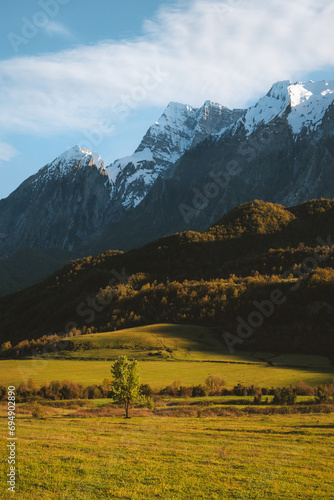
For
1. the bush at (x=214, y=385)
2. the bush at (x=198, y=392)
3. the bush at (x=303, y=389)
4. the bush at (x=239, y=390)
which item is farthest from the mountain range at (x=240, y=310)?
the bush at (x=198, y=392)

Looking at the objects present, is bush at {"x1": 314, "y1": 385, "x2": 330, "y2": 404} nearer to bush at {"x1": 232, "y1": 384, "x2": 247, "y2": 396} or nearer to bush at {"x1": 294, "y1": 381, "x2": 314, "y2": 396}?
bush at {"x1": 294, "y1": 381, "x2": 314, "y2": 396}

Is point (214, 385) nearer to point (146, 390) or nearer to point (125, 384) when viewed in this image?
point (146, 390)

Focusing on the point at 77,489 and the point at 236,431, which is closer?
the point at 77,489

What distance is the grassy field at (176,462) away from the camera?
67.8 feet

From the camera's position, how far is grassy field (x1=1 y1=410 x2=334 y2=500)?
2066 centimetres

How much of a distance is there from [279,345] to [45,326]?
308 feet

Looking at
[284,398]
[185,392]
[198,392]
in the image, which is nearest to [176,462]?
[284,398]

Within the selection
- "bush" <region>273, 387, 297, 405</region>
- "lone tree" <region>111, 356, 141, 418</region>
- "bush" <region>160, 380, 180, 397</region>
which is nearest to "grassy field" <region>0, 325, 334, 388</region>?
"bush" <region>160, 380, 180, 397</region>

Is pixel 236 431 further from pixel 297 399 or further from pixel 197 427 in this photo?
pixel 297 399

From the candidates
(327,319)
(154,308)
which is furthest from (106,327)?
(327,319)

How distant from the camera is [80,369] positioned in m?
86.0

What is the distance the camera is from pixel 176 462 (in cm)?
2528

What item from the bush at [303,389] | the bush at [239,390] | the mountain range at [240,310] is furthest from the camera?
the mountain range at [240,310]

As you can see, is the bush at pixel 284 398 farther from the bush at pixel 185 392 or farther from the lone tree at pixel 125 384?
the lone tree at pixel 125 384
